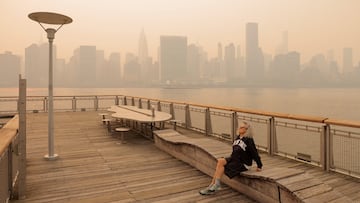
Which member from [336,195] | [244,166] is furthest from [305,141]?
[336,195]

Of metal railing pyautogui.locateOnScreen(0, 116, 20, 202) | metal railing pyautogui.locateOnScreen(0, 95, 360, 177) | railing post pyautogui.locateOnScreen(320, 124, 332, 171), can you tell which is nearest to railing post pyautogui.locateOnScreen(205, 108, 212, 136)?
metal railing pyautogui.locateOnScreen(0, 95, 360, 177)

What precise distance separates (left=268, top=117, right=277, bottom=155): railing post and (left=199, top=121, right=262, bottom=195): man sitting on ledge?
1949 mm

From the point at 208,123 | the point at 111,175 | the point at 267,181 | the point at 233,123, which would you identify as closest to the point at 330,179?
the point at 267,181

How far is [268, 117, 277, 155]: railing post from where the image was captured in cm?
601

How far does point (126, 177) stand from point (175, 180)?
2.97ft

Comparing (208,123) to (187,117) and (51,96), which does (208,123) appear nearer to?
(187,117)

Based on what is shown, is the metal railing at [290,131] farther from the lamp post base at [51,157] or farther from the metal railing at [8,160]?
the metal railing at [8,160]

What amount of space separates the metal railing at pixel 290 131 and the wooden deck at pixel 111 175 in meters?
0.79

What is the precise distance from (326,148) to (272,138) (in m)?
1.21

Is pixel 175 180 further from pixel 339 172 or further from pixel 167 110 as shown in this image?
pixel 167 110

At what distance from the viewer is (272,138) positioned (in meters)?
6.04

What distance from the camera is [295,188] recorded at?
330 centimetres

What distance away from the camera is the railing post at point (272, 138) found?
601 centimetres

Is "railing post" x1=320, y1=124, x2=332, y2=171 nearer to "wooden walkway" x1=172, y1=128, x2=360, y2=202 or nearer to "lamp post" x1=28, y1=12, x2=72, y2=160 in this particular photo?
"wooden walkway" x1=172, y1=128, x2=360, y2=202
